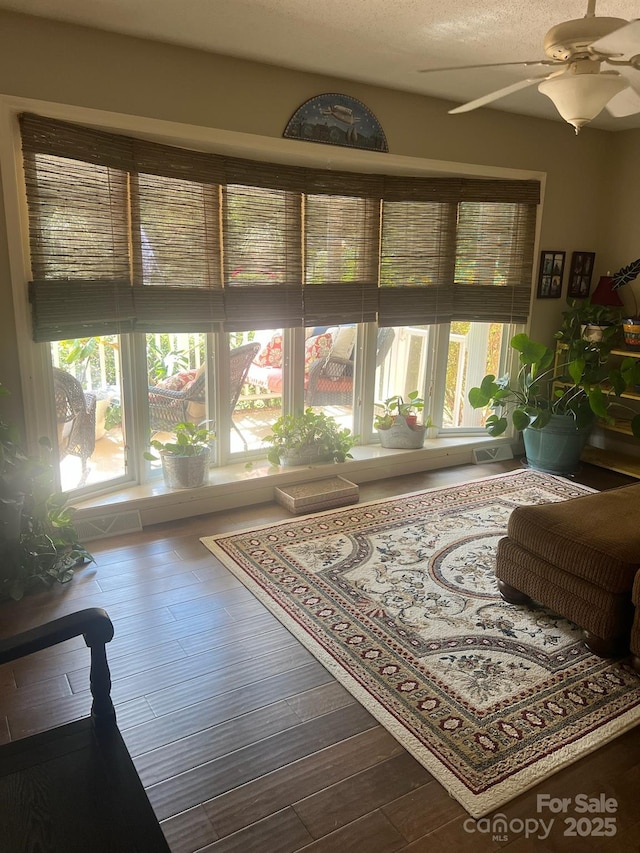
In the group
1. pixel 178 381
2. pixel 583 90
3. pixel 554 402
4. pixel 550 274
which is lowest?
pixel 554 402

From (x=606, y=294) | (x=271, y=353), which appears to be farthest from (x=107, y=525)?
(x=606, y=294)

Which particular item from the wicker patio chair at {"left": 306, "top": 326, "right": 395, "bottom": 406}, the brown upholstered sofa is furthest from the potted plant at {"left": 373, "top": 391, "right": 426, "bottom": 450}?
the brown upholstered sofa

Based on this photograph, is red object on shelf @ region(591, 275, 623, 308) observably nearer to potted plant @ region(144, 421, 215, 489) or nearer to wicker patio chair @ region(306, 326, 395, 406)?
wicker patio chair @ region(306, 326, 395, 406)

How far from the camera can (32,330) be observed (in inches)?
123

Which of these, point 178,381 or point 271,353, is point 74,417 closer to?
point 178,381

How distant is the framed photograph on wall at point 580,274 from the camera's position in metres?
5.11

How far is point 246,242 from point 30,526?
2058mm

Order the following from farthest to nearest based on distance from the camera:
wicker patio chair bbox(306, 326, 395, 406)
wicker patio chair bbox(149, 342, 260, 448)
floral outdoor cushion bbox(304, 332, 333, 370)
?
wicker patio chair bbox(306, 326, 395, 406)
floral outdoor cushion bbox(304, 332, 333, 370)
wicker patio chair bbox(149, 342, 260, 448)

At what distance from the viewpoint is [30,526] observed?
3.00 meters

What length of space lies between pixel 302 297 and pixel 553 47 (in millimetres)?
2402

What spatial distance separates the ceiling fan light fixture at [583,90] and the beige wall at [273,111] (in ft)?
6.51

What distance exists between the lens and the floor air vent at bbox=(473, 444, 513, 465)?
16.4 ft

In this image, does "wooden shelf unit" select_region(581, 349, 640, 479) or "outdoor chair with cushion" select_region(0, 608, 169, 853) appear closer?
"outdoor chair with cushion" select_region(0, 608, 169, 853)

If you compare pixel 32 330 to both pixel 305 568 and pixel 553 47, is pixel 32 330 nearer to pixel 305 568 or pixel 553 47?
pixel 305 568
